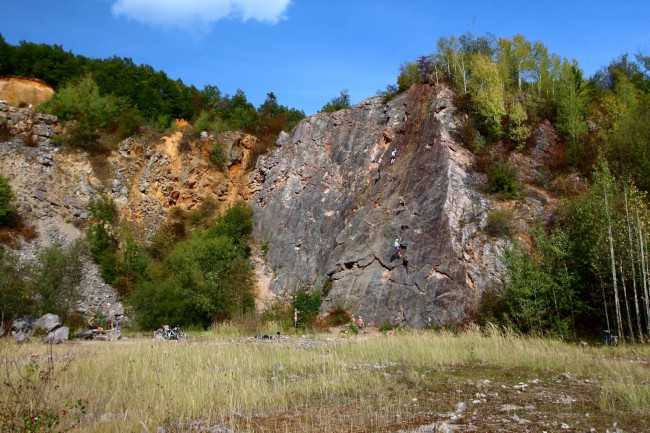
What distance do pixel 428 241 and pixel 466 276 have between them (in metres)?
3.46

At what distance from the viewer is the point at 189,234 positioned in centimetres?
4109

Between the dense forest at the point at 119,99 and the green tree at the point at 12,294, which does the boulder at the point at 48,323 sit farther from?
the dense forest at the point at 119,99

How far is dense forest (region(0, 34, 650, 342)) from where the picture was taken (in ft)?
69.8

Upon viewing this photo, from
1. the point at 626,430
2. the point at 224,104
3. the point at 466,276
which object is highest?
the point at 224,104

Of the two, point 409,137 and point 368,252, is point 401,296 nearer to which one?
point 368,252

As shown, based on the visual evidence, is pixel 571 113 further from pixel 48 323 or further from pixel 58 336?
pixel 48 323

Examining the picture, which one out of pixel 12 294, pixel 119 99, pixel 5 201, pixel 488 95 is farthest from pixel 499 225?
pixel 119 99

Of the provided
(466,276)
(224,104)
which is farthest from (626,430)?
(224,104)

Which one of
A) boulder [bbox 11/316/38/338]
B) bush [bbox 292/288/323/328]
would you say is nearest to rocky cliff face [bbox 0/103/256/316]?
boulder [bbox 11/316/38/338]

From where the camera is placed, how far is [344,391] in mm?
10023

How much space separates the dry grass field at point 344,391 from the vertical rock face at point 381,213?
11517mm

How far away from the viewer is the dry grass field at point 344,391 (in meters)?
7.56

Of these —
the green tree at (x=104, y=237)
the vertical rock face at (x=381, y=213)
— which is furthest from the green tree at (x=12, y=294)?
the vertical rock face at (x=381, y=213)

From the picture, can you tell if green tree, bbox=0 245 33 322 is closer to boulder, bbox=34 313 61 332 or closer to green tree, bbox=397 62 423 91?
boulder, bbox=34 313 61 332
